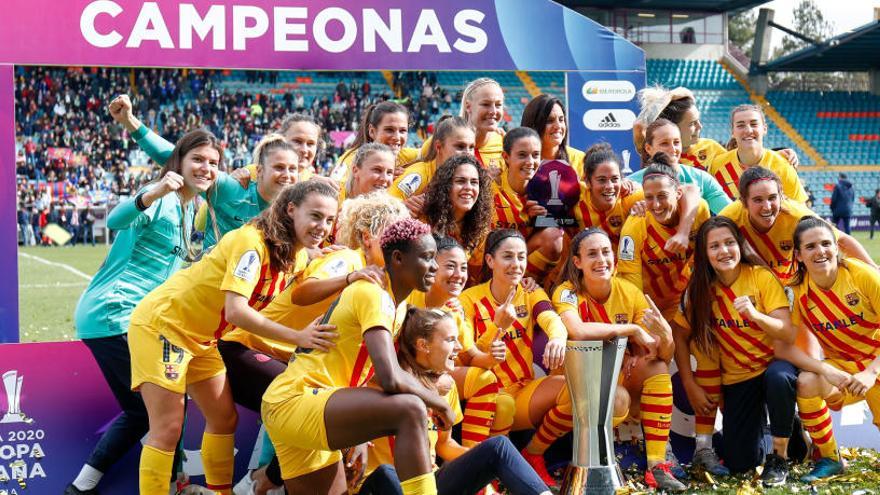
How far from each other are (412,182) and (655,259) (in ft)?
4.77

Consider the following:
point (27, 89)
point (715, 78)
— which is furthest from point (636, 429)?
point (715, 78)

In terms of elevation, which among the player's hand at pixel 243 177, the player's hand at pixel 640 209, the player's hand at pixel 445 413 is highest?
the player's hand at pixel 243 177

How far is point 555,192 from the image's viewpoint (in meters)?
Result: 5.64

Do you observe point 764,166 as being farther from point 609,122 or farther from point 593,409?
point 593,409

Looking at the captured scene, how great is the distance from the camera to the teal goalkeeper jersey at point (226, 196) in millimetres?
5262

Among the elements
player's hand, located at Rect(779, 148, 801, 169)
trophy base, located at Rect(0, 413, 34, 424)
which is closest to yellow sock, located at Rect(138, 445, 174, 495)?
trophy base, located at Rect(0, 413, 34, 424)

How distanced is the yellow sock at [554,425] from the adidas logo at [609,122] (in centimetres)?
264

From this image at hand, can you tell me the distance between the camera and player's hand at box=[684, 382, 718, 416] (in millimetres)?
5406

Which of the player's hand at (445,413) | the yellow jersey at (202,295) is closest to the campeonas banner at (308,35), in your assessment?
the yellow jersey at (202,295)

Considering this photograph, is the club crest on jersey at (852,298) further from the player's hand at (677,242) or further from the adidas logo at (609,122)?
the adidas logo at (609,122)

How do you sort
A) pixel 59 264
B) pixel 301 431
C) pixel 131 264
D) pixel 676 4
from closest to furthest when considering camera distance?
pixel 301 431 → pixel 131 264 → pixel 59 264 → pixel 676 4

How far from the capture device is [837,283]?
5.25 meters

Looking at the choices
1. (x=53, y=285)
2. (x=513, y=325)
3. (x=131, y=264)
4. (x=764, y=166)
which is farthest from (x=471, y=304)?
(x=53, y=285)

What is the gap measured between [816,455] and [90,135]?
24078mm
